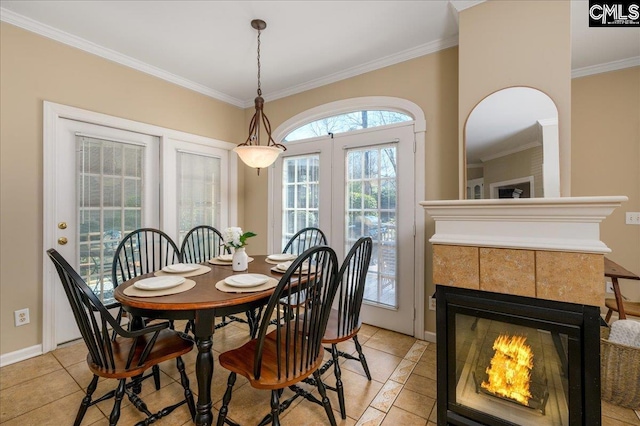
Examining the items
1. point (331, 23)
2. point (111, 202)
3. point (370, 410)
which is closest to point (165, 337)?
point (370, 410)

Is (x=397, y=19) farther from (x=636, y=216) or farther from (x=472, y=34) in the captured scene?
(x=636, y=216)

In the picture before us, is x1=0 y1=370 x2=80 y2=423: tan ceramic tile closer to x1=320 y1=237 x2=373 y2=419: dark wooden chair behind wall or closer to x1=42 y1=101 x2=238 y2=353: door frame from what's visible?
x1=42 y1=101 x2=238 y2=353: door frame

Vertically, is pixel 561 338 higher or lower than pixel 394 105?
lower

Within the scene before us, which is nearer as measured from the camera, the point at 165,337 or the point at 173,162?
the point at 165,337

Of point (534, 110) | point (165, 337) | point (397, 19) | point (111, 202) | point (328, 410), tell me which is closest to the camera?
point (328, 410)

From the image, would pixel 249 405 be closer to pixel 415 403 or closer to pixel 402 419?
pixel 402 419

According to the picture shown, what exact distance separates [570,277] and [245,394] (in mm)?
1950

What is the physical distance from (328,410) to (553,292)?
125 cm

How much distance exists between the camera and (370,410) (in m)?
1.70

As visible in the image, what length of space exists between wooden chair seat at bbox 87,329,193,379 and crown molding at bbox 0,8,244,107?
8.48 ft

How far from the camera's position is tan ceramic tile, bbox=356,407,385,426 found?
160cm

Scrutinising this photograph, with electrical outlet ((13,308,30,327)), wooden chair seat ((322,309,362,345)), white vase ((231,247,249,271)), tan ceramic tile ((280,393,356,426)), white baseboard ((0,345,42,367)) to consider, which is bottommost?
tan ceramic tile ((280,393,356,426))

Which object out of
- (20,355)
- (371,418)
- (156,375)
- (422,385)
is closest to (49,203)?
(20,355)

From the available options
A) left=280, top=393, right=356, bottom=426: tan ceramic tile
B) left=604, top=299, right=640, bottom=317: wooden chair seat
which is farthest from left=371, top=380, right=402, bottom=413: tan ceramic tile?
left=604, top=299, right=640, bottom=317: wooden chair seat
